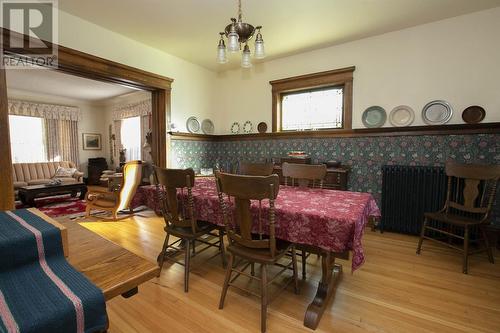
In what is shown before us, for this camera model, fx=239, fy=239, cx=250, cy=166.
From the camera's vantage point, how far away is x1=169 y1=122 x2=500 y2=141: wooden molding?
2.75 metres

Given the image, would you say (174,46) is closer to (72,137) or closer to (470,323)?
(470,323)

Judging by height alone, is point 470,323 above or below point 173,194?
below

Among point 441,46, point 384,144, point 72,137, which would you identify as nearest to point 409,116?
point 384,144

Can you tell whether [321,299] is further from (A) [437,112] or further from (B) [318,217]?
(A) [437,112]

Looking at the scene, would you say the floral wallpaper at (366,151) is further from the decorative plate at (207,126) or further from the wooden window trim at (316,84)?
the wooden window trim at (316,84)

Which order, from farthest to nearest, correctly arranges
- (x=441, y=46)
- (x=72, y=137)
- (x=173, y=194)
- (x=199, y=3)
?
1. (x=72, y=137)
2. (x=441, y=46)
3. (x=199, y=3)
4. (x=173, y=194)

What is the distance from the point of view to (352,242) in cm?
138

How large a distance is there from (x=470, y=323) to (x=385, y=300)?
484mm

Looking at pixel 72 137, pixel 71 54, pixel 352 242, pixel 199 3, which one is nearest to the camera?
pixel 352 242

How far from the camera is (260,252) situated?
63.4 inches

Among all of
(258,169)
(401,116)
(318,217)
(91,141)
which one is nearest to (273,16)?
(258,169)

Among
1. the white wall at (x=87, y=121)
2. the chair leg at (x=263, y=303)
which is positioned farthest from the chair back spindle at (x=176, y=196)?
the white wall at (x=87, y=121)

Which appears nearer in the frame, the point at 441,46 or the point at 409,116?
the point at 441,46

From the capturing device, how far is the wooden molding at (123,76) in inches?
107
